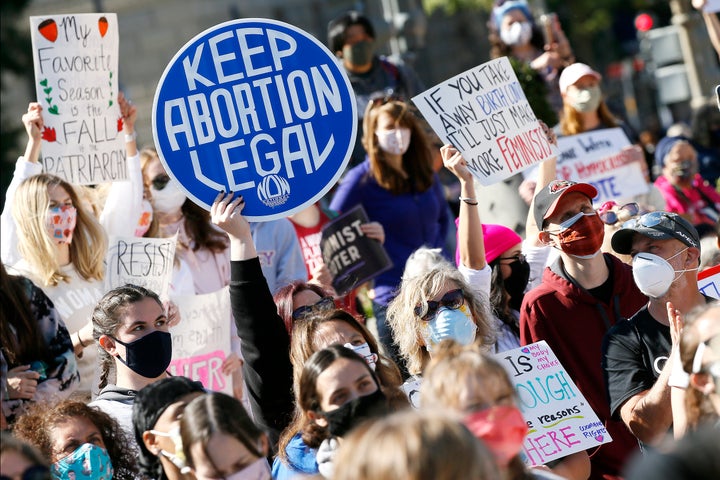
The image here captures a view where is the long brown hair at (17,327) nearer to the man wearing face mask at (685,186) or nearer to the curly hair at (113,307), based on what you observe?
the curly hair at (113,307)

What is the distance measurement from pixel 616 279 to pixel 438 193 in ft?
7.49

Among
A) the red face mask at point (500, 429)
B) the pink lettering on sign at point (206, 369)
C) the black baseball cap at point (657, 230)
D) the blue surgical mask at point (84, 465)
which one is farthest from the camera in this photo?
the pink lettering on sign at point (206, 369)

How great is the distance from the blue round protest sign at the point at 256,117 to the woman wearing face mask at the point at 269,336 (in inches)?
10.0

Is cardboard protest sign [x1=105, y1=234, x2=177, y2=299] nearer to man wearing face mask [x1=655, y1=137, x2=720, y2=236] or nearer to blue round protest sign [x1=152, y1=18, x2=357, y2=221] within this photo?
blue round protest sign [x1=152, y1=18, x2=357, y2=221]

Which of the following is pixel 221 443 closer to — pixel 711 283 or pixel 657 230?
pixel 657 230

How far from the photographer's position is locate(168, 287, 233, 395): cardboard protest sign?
600cm

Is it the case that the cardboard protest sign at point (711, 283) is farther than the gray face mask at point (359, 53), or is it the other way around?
the gray face mask at point (359, 53)

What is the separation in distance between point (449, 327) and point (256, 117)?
44.5 inches

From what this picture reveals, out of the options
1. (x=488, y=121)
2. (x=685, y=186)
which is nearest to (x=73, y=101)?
(x=488, y=121)

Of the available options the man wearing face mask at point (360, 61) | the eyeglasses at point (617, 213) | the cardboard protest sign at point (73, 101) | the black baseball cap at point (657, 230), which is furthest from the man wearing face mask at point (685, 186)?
the cardboard protest sign at point (73, 101)

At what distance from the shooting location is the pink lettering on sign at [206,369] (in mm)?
5988

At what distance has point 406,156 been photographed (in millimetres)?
7086

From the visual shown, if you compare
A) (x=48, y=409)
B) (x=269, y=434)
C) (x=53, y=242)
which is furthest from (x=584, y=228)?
(x=53, y=242)

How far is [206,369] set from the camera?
19.9 feet
